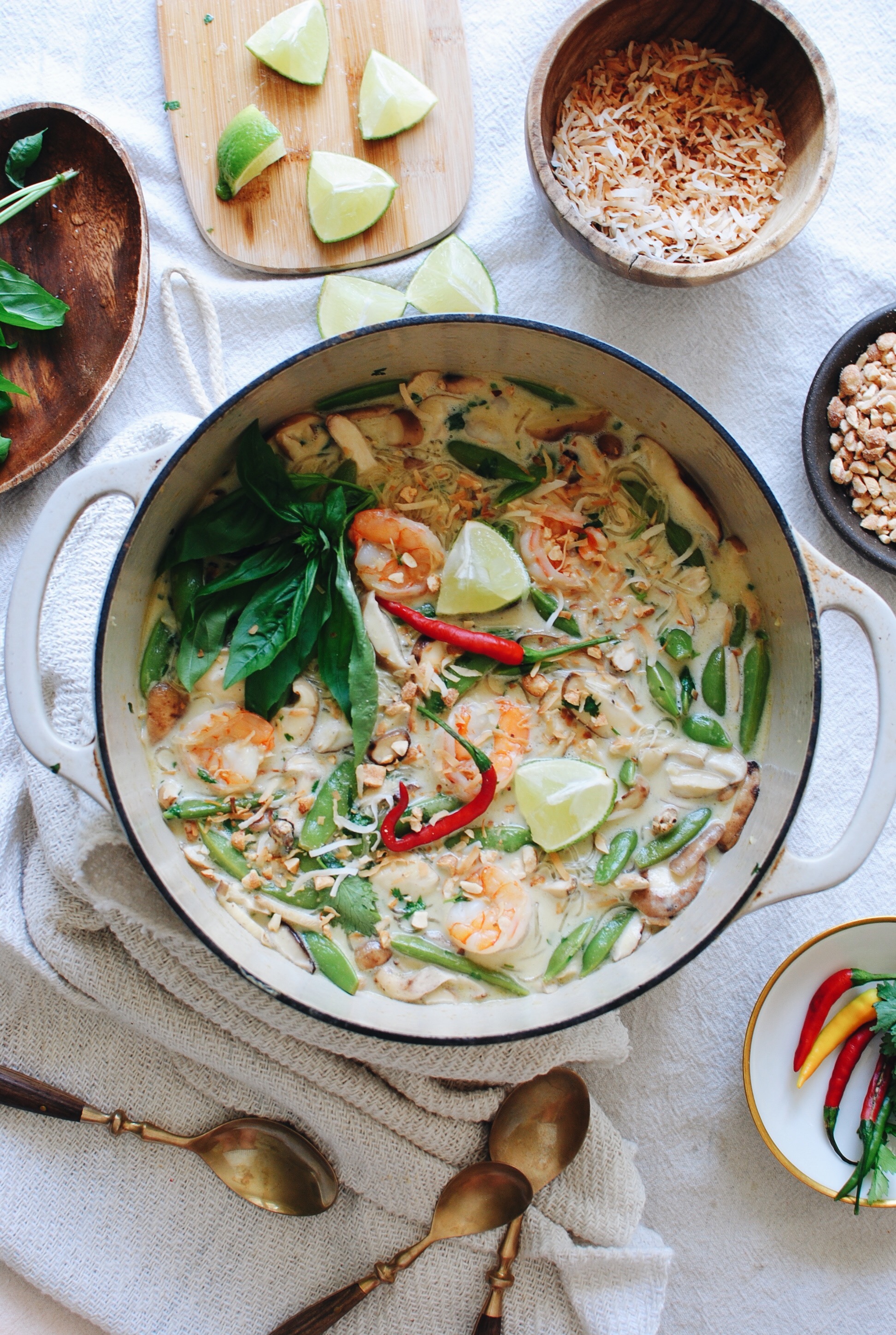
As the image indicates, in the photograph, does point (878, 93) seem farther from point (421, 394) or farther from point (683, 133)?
point (421, 394)

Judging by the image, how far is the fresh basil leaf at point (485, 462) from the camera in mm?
2020

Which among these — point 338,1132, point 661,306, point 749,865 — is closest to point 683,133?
point 661,306

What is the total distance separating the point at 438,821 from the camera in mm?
1944

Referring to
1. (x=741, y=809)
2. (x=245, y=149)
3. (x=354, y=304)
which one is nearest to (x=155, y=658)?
(x=354, y=304)

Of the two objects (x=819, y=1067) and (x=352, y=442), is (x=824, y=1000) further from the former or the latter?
(x=352, y=442)

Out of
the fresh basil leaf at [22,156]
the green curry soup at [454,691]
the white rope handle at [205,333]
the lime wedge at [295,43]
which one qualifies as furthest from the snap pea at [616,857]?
the fresh basil leaf at [22,156]

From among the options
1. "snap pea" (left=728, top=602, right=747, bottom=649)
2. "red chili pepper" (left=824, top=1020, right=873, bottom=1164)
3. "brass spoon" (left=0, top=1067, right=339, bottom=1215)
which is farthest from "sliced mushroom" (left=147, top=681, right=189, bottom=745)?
"red chili pepper" (left=824, top=1020, right=873, bottom=1164)

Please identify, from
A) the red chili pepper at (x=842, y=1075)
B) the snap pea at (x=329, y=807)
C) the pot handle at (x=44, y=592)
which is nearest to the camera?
the pot handle at (x=44, y=592)

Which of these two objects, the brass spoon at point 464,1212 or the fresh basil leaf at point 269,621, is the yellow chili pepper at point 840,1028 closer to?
the brass spoon at point 464,1212

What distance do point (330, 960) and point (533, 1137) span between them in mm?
552

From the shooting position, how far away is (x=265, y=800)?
6.40ft

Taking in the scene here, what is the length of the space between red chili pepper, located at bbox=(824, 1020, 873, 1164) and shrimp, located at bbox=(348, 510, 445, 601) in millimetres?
1283

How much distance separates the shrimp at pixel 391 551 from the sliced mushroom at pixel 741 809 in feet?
2.46

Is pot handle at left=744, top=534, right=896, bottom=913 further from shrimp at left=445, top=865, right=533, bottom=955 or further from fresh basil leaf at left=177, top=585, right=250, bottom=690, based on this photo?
fresh basil leaf at left=177, top=585, right=250, bottom=690
